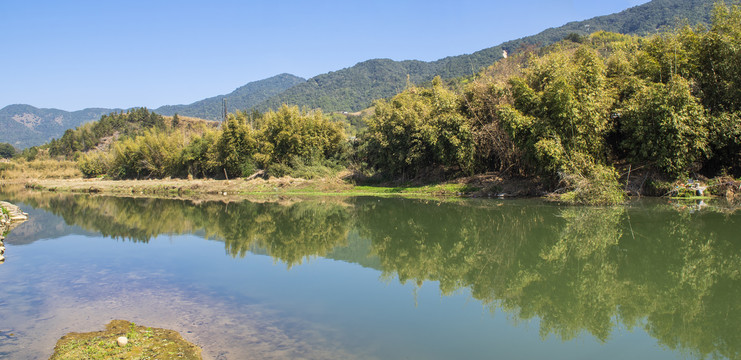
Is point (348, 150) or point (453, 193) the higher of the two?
point (348, 150)

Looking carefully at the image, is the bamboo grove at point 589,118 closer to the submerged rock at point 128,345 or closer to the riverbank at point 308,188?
the riverbank at point 308,188

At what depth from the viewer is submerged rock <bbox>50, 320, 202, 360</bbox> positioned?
5.33m

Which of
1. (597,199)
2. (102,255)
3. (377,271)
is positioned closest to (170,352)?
(377,271)

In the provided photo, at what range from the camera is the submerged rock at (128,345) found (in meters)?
5.33

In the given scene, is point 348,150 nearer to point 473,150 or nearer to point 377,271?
point 473,150

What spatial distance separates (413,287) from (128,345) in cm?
473

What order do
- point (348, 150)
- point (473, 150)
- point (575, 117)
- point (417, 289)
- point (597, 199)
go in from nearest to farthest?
point (417, 289) → point (597, 199) → point (575, 117) → point (473, 150) → point (348, 150)

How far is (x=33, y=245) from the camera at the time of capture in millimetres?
14219

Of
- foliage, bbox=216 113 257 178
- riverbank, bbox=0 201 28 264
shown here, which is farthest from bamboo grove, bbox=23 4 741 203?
riverbank, bbox=0 201 28 264

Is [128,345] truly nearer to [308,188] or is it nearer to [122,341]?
[122,341]

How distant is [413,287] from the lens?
27.6 ft

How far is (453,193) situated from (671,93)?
36.0 feet

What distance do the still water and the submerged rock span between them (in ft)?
0.82

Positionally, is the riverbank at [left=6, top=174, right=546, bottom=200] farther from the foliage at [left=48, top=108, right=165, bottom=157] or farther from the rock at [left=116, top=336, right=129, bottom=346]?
the foliage at [left=48, top=108, right=165, bottom=157]
